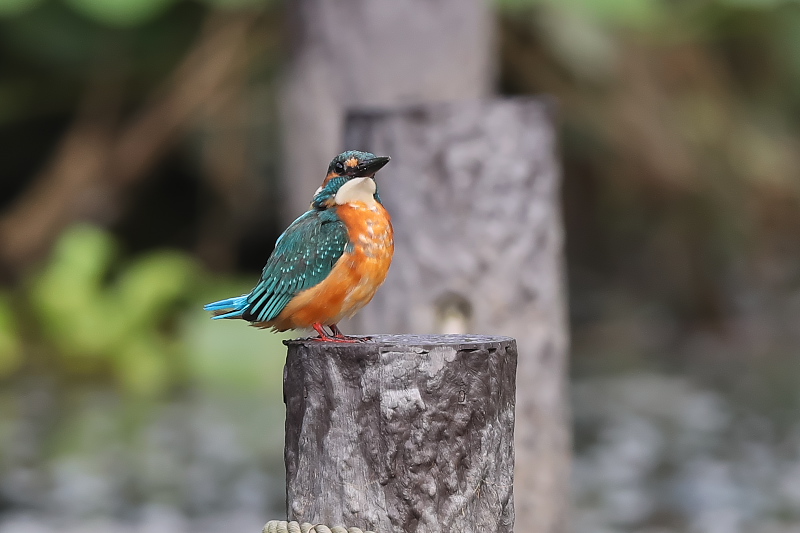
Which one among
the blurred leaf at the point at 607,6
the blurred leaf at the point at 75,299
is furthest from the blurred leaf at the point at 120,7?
the blurred leaf at the point at 607,6

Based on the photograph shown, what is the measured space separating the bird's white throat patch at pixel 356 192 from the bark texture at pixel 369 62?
96.3 inches

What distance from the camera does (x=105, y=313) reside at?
284 inches

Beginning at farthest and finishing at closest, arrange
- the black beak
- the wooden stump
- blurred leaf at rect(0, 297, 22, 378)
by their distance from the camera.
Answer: blurred leaf at rect(0, 297, 22, 378), the black beak, the wooden stump

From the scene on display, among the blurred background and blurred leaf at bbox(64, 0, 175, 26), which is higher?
blurred leaf at bbox(64, 0, 175, 26)

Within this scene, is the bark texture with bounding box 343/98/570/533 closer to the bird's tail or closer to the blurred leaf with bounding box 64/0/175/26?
the bird's tail

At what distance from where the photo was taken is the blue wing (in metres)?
1.88

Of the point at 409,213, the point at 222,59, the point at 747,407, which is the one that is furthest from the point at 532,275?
the point at 222,59

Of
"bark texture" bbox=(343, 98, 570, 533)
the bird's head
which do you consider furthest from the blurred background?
the bird's head

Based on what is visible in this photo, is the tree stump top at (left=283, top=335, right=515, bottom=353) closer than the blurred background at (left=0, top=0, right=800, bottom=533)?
Yes

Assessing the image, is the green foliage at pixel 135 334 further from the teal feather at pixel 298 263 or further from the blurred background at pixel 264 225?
the teal feather at pixel 298 263

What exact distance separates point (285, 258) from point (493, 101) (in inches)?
51.4

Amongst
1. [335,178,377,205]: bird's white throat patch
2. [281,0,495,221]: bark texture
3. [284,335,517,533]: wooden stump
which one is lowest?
[284,335,517,533]: wooden stump

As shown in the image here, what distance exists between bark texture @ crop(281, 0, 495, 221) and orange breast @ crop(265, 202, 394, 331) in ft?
8.15

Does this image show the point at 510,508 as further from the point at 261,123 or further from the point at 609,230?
the point at 609,230
